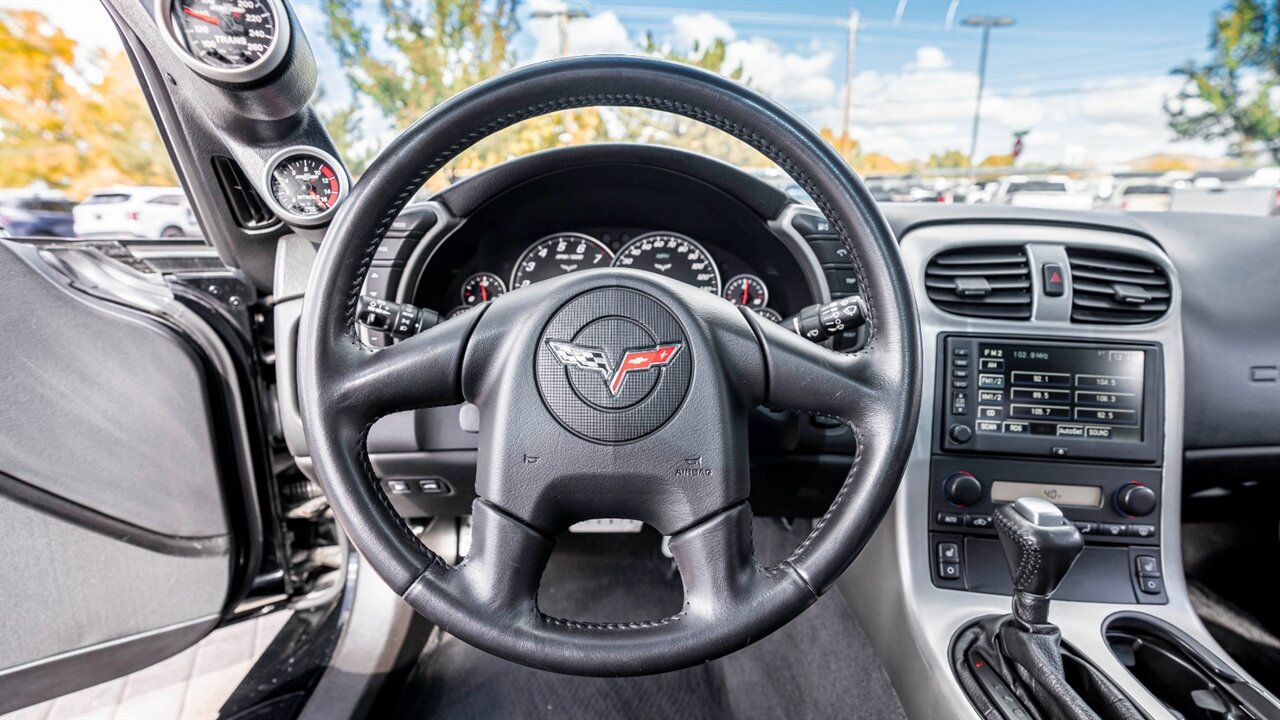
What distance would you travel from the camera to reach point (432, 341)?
0.89m

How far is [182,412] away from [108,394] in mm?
127

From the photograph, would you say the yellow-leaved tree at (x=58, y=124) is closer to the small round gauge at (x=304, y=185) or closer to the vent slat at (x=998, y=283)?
the small round gauge at (x=304, y=185)

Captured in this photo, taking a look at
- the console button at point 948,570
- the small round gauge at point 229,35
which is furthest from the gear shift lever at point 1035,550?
the small round gauge at point 229,35

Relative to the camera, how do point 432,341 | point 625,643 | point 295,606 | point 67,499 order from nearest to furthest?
point 625,643
point 432,341
point 67,499
point 295,606

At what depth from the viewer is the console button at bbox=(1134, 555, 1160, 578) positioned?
1.34 meters

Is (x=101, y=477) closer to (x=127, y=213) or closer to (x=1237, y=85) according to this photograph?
(x=127, y=213)

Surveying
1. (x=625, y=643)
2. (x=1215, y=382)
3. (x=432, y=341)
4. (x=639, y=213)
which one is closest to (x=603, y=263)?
(x=639, y=213)

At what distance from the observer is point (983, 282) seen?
4.41ft

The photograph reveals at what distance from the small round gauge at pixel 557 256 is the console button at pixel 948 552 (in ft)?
3.18

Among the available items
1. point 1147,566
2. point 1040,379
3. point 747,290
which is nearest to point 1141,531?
point 1147,566

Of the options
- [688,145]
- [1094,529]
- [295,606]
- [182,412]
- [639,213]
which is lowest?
[295,606]

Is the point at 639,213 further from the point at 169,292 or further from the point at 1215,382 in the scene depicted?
the point at 1215,382

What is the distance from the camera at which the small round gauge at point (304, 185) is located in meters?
1.21

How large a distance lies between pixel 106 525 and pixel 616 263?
119cm
